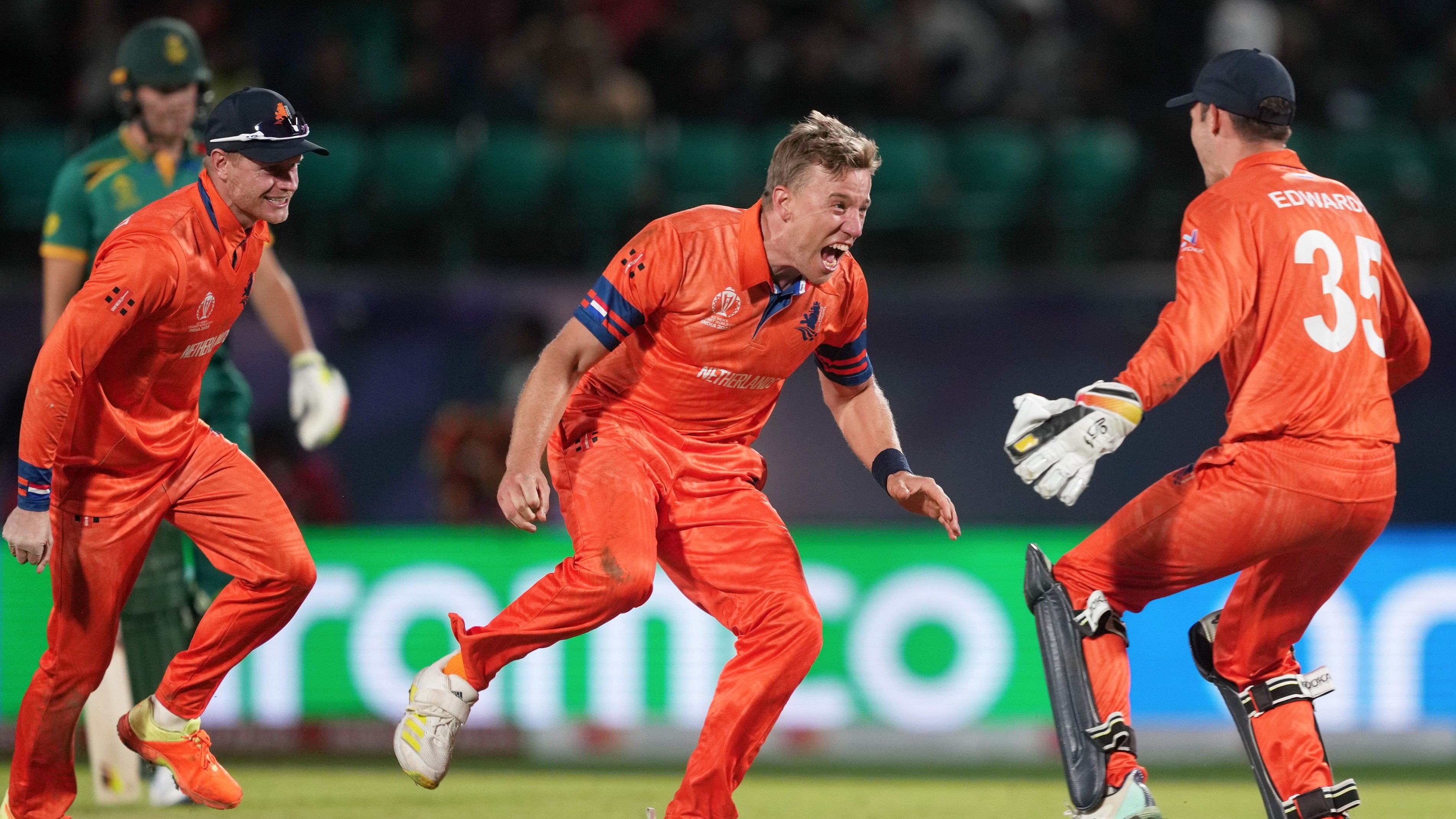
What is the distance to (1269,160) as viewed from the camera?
515 cm

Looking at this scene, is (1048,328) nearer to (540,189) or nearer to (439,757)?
(540,189)

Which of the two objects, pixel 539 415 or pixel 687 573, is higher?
pixel 539 415

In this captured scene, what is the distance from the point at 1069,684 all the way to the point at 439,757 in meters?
1.96

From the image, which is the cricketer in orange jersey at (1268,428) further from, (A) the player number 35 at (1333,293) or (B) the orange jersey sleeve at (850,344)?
(B) the orange jersey sleeve at (850,344)

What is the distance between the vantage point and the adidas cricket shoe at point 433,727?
5.18 m

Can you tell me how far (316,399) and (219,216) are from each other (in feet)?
3.83

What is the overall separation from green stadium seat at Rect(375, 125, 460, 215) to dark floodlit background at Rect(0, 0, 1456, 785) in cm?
2

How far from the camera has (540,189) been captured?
11984 millimetres

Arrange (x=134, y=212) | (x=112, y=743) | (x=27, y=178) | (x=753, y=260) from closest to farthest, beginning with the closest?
(x=753, y=260) < (x=134, y=212) < (x=112, y=743) < (x=27, y=178)

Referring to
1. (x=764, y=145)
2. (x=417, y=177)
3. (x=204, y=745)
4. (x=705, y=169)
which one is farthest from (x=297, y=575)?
(x=764, y=145)

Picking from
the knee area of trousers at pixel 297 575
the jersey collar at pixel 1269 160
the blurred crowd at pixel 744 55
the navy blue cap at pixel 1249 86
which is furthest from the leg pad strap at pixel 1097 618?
the blurred crowd at pixel 744 55

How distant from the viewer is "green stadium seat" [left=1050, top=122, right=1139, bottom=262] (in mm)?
12055

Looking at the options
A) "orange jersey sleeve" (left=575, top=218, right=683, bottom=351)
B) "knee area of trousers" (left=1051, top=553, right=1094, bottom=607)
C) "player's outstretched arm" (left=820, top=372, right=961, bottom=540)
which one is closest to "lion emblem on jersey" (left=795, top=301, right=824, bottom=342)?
"player's outstretched arm" (left=820, top=372, right=961, bottom=540)

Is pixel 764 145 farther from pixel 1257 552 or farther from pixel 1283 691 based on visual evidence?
pixel 1257 552
